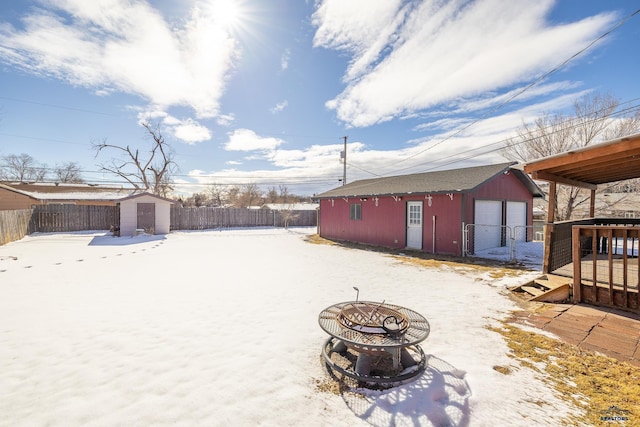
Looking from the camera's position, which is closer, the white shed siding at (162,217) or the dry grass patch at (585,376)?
the dry grass patch at (585,376)

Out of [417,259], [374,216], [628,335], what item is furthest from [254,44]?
[628,335]

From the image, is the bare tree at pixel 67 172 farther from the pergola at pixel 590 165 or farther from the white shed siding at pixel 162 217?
the pergola at pixel 590 165

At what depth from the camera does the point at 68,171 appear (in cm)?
4144

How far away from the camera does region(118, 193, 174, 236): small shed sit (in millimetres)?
15211

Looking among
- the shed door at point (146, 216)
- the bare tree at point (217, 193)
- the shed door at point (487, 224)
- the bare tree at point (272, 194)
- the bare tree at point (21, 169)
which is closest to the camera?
the shed door at point (487, 224)

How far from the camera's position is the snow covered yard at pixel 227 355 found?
6.77ft

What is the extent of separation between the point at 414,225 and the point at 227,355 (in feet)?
31.7

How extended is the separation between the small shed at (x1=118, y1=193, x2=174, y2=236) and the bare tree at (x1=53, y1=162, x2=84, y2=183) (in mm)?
36481

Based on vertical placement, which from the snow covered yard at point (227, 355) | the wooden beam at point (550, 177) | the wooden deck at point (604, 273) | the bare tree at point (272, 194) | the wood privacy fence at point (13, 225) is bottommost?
the snow covered yard at point (227, 355)

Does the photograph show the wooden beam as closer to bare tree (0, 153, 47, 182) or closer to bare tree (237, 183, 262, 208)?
bare tree (237, 183, 262, 208)

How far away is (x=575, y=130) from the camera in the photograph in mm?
13711

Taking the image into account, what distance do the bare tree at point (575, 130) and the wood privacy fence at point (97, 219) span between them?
59.0ft

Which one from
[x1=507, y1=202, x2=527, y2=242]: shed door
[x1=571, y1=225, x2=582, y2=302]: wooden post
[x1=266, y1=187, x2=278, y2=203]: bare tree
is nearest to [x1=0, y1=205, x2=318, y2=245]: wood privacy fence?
[x1=507, y1=202, x2=527, y2=242]: shed door

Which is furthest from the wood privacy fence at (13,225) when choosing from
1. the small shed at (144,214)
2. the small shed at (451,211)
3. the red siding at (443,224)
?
the red siding at (443,224)
